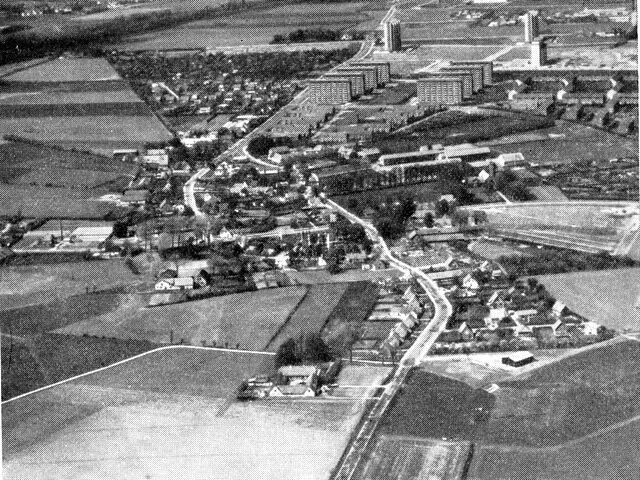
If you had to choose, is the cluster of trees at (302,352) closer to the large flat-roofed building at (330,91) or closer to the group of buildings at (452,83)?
the group of buildings at (452,83)

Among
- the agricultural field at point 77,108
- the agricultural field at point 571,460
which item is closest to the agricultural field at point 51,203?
the agricultural field at point 77,108

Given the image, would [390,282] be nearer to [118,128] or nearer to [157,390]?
[157,390]

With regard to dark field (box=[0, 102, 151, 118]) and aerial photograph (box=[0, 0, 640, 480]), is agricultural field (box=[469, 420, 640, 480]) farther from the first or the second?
dark field (box=[0, 102, 151, 118])

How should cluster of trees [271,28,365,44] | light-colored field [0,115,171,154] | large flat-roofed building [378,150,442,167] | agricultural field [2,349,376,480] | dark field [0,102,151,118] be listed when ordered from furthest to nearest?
cluster of trees [271,28,365,44] → dark field [0,102,151,118] → light-colored field [0,115,171,154] → large flat-roofed building [378,150,442,167] → agricultural field [2,349,376,480]

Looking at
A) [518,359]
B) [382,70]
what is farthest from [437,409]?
[382,70]

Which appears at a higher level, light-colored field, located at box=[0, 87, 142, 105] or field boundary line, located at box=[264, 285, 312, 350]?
field boundary line, located at box=[264, 285, 312, 350]

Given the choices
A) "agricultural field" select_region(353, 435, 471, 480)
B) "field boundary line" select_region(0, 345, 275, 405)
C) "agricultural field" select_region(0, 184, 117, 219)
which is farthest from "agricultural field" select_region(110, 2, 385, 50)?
"agricultural field" select_region(353, 435, 471, 480)

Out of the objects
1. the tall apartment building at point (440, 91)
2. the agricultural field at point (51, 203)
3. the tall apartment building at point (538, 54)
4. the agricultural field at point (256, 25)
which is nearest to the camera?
the agricultural field at point (51, 203)
